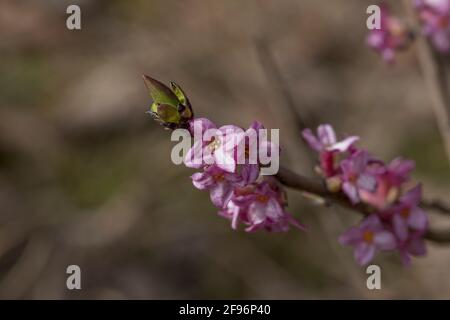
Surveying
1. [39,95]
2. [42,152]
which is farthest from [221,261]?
[39,95]

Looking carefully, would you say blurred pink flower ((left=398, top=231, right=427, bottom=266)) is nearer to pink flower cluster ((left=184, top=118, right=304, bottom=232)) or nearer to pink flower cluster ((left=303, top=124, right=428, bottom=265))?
pink flower cluster ((left=303, top=124, right=428, bottom=265))

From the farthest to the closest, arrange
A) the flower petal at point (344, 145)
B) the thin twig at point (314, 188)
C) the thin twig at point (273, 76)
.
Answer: the thin twig at point (273, 76) → the flower petal at point (344, 145) → the thin twig at point (314, 188)

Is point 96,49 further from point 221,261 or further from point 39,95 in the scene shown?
point 221,261

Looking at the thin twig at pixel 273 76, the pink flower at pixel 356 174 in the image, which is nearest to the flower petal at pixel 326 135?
the pink flower at pixel 356 174

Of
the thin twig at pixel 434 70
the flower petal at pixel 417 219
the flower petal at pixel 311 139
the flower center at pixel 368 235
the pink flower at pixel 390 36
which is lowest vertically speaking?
the flower center at pixel 368 235

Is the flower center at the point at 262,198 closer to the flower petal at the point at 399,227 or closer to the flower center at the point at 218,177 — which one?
the flower center at the point at 218,177

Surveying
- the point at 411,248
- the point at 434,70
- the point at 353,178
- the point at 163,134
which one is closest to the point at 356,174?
the point at 353,178
